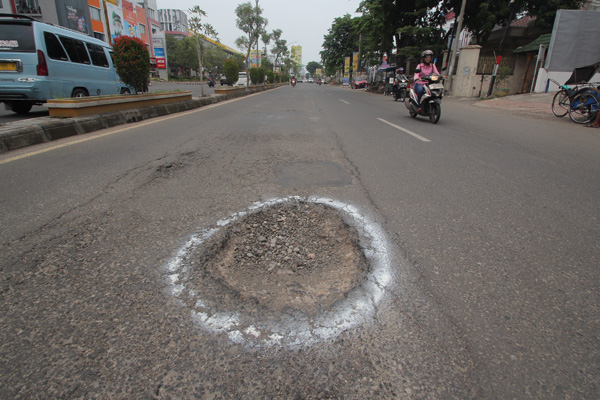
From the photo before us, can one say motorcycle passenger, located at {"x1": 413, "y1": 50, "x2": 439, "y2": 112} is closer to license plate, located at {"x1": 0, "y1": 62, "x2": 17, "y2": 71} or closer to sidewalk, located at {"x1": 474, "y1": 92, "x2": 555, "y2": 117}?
sidewalk, located at {"x1": 474, "y1": 92, "x2": 555, "y2": 117}

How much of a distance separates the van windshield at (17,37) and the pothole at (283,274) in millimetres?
7645

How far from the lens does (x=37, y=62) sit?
6.85m

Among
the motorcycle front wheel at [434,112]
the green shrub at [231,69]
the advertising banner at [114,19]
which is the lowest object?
the motorcycle front wheel at [434,112]

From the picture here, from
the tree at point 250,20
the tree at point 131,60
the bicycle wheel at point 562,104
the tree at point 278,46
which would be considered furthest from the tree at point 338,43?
the tree at point 131,60

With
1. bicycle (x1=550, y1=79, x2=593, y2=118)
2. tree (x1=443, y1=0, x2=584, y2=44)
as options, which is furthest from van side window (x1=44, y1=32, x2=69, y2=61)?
tree (x1=443, y1=0, x2=584, y2=44)

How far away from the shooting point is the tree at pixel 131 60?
7812 mm

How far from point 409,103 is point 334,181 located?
6.41 meters

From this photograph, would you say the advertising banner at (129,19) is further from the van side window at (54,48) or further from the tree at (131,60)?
the van side window at (54,48)

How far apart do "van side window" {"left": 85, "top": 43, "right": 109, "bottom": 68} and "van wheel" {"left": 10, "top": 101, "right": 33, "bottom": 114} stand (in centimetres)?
192

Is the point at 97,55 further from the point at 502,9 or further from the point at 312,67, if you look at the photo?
the point at 312,67

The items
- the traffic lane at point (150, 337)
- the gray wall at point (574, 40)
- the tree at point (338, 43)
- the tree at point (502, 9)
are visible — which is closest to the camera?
the traffic lane at point (150, 337)

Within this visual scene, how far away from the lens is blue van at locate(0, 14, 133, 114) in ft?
22.0

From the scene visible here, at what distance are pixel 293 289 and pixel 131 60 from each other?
8606 mm

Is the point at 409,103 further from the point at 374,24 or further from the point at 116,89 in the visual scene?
the point at 374,24
